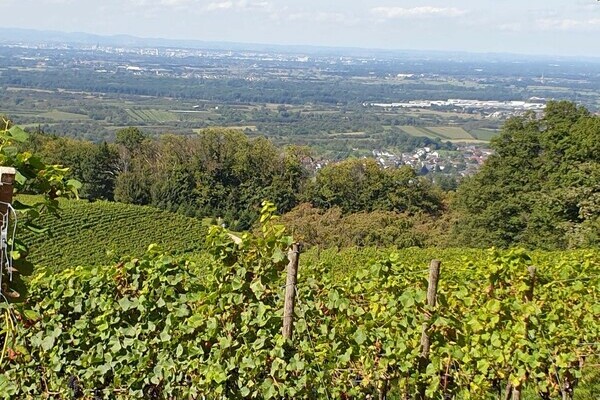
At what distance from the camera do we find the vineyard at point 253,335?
4.15 m

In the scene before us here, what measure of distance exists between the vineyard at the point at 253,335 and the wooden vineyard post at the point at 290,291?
0.06 meters

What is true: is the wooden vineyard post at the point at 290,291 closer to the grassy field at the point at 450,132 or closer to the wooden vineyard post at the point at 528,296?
the wooden vineyard post at the point at 528,296

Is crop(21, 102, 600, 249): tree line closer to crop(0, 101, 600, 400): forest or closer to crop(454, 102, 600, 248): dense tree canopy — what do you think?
crop(454, 102, 600, 248): dense tree canopy

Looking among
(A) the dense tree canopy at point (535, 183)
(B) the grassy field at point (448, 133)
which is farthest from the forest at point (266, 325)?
(B) the grassy field at point (448, 133)

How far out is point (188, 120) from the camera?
135 meters

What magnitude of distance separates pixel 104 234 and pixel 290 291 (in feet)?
113

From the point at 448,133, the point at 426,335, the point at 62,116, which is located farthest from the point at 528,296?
the point at 62,116

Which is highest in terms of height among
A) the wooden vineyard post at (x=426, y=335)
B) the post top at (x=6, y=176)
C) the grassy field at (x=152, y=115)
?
the post top at (x=6, y=176)

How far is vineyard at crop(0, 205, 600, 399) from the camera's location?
4152mm

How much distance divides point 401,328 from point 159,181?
52.3 meters

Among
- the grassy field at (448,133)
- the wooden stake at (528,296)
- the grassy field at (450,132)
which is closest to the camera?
the wooden stake at (528,296)

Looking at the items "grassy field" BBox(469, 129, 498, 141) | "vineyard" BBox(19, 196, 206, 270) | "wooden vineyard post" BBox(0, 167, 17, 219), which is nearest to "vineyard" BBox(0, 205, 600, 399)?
"wooden vineyard post" BBox(0, 167, 17, 219)

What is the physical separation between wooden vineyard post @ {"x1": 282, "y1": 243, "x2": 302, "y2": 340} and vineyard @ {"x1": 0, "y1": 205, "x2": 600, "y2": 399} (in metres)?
0.06

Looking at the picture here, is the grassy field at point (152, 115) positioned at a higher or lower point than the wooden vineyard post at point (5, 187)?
lower
